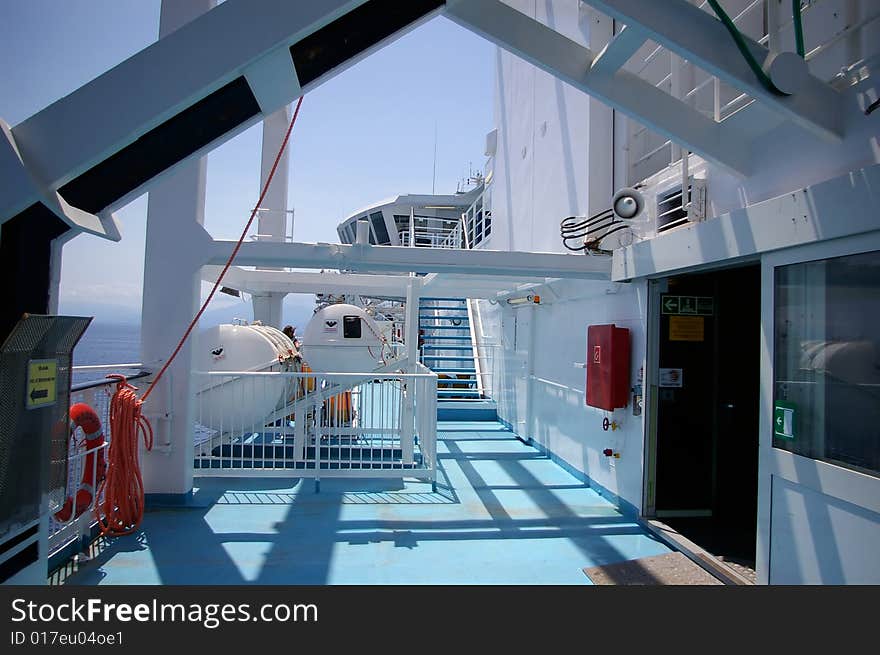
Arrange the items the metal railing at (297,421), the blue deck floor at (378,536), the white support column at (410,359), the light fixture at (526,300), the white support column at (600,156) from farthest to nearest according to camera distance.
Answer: the light fixture at (526,300) → the white support column at (410,359) → the white support column at (600,156) → the metal railing at (297,421) → the blue deck floor at (378,536)

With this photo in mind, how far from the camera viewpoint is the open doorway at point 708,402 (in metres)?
4.83

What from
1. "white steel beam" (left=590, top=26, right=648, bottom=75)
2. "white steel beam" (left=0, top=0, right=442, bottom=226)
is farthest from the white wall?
"white steel beam" (left=0, top=0, right=442, bottom=226)

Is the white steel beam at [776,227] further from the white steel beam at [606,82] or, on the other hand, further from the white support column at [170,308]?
the white support column at [170,308]

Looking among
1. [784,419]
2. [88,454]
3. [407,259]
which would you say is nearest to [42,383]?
[88,454]

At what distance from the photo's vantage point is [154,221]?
4922 mm

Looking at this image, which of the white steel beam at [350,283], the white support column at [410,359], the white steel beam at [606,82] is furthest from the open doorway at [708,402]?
the white steel beam at [350,283]

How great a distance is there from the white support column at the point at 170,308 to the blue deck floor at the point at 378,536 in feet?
1.61

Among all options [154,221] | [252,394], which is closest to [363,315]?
[252,394]

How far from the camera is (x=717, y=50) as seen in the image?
2.86 metres

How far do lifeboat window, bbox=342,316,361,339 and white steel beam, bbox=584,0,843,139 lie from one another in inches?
234

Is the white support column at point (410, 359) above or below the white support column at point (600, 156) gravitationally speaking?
below

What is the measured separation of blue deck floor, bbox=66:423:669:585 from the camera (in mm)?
3711

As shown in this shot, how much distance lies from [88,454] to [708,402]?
5507mm
